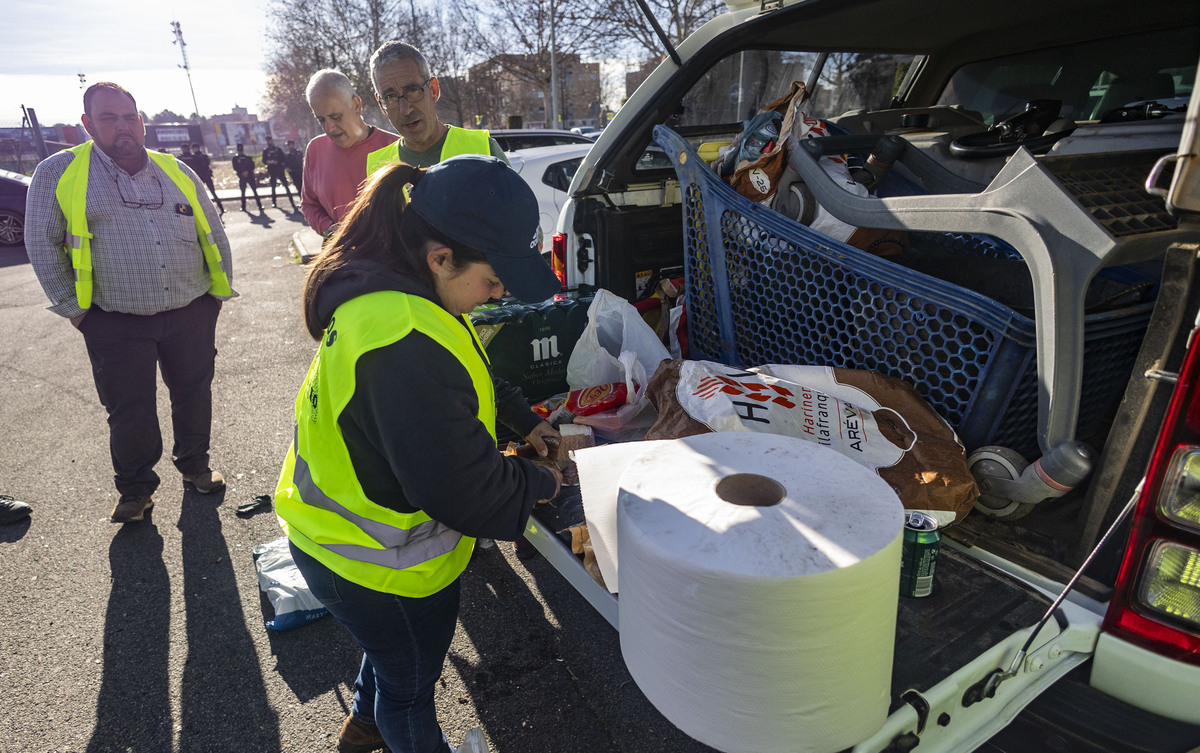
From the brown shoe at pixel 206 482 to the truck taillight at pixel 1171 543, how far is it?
3805 millimetres

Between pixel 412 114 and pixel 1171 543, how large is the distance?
3.26 m

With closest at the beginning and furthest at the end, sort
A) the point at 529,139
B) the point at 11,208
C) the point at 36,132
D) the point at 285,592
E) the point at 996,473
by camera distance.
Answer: the point at 996,473 < the point at 285,592 < the point at 529,139 < the point at 11,208 < the point at 36,132

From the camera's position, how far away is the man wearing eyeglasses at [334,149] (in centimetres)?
346

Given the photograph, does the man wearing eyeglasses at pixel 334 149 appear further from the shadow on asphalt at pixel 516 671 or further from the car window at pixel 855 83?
the car window at pixel 855 83

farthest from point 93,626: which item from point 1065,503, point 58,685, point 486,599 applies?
point 1065,503

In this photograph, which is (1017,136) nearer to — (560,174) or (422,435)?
(422,435)

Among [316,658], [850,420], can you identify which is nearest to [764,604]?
[850,420]

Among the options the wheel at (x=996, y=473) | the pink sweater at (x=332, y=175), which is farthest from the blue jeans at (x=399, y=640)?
the pink sweater at (x=332, y=175)

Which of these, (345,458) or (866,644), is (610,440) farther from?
(866,644)

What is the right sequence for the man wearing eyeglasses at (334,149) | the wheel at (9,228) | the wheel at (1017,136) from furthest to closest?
the wheel at (9,228) < the man wearing eyeglasses at (334,149) < the wheel at (1017,136)

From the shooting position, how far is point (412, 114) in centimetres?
328

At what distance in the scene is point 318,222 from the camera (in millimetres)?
3633

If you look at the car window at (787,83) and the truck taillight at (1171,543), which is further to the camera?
the car window at (787,83)

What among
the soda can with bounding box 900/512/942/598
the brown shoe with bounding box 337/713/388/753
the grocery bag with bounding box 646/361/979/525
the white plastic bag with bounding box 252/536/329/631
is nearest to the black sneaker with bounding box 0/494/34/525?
the white plastic bag with bounding box 252/536/329/631
